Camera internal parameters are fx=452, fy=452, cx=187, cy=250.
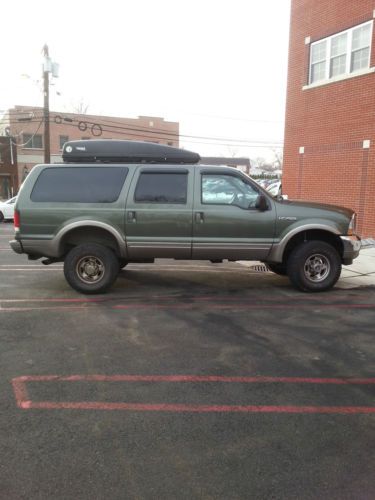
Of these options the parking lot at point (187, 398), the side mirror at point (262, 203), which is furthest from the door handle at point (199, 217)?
the parking lot at point (187, 398)

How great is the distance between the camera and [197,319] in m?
5.72

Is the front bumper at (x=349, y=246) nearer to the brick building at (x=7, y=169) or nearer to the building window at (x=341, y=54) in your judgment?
the building window at (x=341, y=54)

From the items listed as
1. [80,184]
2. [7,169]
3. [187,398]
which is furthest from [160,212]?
[7,169]

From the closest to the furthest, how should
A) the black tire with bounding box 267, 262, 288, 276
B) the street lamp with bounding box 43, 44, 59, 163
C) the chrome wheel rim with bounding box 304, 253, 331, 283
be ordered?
1. the chrome wheel rim with bounding box 304, 253, 331, 283
2. the black tire with bounding box 267, 262, 288, 276
3. the street lamp with bounding box 43, 44, 59, 163

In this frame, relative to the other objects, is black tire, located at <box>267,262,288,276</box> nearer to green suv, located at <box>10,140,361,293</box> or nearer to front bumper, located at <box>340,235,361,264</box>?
green suv, located at <box>10,140,361,293</box>

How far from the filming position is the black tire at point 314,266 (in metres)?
7.02

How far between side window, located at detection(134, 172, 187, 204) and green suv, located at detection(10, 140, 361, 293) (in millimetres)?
15

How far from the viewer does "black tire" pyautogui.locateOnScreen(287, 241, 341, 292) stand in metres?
7.02

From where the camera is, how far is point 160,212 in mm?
6855

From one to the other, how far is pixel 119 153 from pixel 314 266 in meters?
3.55

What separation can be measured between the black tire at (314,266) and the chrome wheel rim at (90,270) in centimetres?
297

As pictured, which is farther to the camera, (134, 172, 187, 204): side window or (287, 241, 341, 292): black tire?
(287, 241, 341, 292): black tire

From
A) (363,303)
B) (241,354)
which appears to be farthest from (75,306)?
(363,303)

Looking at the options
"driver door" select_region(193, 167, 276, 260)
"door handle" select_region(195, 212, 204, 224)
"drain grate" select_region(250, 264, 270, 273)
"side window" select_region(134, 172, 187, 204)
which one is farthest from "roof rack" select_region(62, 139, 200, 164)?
"drain grate" select_region(250, 264, 270, 273)
